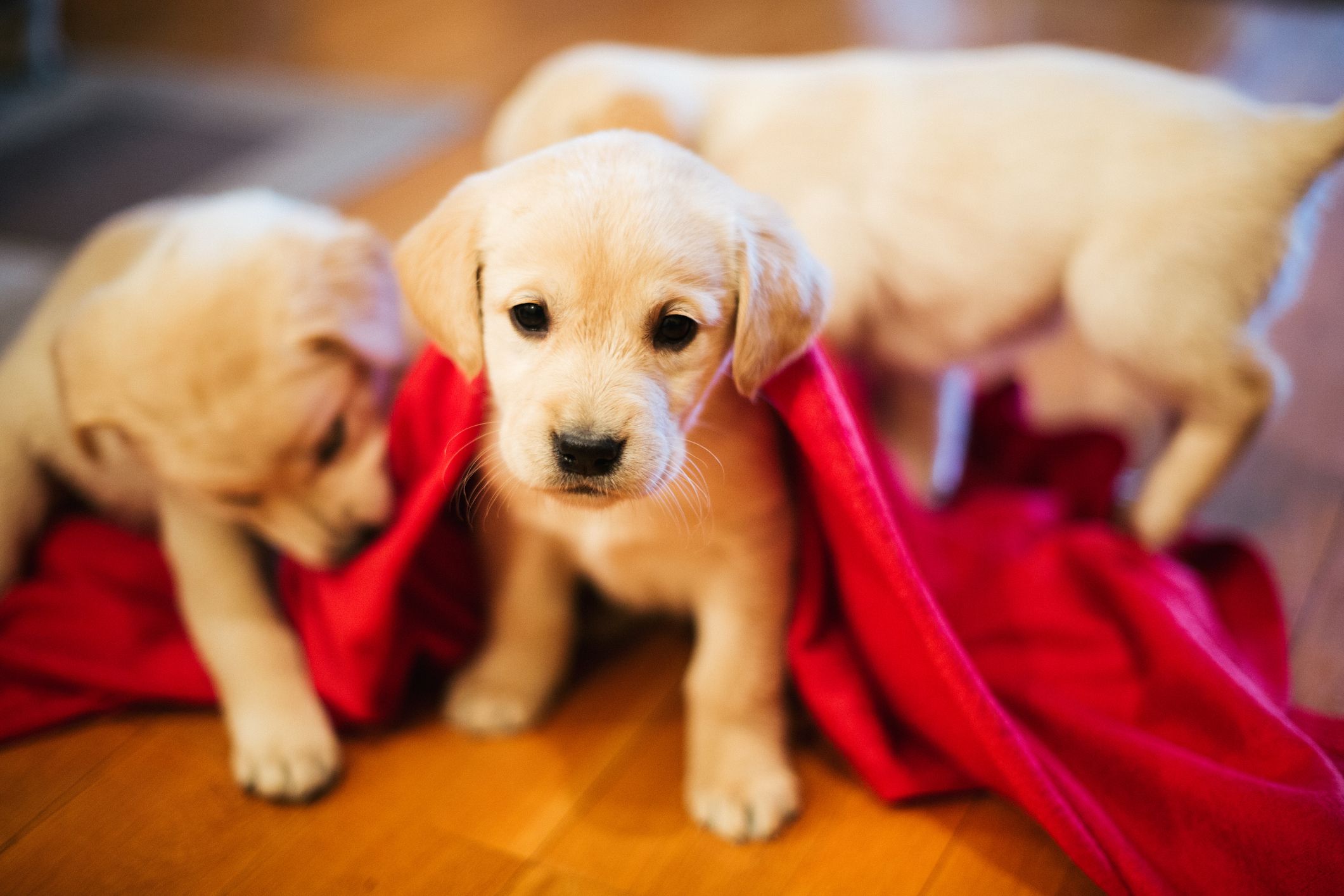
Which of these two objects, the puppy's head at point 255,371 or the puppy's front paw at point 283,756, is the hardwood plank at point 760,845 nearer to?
the puppy's front paw at point 283,756

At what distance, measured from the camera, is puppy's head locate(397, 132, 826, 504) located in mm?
1029

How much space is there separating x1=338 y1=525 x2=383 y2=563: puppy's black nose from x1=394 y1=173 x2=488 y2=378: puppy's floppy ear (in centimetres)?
34

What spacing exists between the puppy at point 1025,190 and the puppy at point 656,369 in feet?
1.19

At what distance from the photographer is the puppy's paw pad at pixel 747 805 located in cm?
122

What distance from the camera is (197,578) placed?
1392 mm

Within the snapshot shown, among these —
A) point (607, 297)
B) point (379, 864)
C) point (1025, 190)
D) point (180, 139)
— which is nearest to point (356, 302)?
point (607, 297)

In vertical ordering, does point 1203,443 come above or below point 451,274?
below

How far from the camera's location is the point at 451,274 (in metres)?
1.10

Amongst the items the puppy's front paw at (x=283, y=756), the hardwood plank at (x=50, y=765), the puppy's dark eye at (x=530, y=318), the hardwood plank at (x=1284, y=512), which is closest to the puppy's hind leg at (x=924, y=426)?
the hardwood plank at (x=1284, y=512)

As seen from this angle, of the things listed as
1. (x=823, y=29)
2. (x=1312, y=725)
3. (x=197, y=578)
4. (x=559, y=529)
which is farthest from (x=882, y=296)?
(x=823, y=29)

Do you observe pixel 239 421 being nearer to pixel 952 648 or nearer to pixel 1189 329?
pixel 952 648

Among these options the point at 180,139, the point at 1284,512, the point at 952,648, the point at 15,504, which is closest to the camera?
the point at 952,648

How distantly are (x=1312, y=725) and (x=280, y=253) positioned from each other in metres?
1.37

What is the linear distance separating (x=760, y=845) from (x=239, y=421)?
2.57ft
